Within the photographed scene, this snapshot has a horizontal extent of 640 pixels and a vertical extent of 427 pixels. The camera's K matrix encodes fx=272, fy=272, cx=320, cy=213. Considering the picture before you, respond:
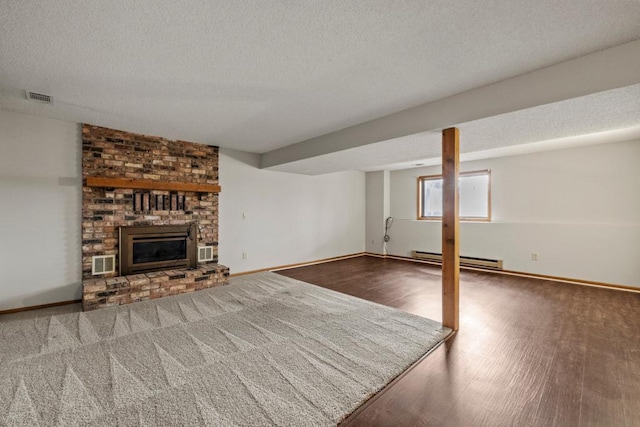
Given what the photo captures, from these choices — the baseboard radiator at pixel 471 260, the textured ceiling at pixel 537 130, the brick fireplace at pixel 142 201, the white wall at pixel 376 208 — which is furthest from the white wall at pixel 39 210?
the baseboard radiator at pixel 471 260

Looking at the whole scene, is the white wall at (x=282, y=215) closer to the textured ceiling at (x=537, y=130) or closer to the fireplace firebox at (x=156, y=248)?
the fireplace firebox at (x=156, y=248)

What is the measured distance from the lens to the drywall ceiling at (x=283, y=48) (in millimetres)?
1629

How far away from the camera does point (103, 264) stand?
3.94 m

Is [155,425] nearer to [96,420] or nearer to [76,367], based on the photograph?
[96,420]

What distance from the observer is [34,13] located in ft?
5.46

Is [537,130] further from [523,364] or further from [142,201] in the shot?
[142,201]

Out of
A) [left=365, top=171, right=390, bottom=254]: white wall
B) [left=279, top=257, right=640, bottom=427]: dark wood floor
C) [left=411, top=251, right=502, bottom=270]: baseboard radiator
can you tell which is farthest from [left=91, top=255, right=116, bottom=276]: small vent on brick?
[left=411, top=251, right=502, bottom=270]: baseboard radiator

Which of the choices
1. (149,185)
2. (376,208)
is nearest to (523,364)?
(149,185)

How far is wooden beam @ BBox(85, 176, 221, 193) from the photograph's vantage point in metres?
3.80

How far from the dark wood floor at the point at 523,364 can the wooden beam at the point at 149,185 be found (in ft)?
10.2

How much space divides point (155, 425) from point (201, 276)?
115 inches

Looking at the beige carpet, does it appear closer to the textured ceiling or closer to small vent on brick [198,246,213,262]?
small vent on brick [198,246,213,262]

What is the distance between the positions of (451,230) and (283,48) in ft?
7.93

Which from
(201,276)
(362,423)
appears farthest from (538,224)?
(201,276)
